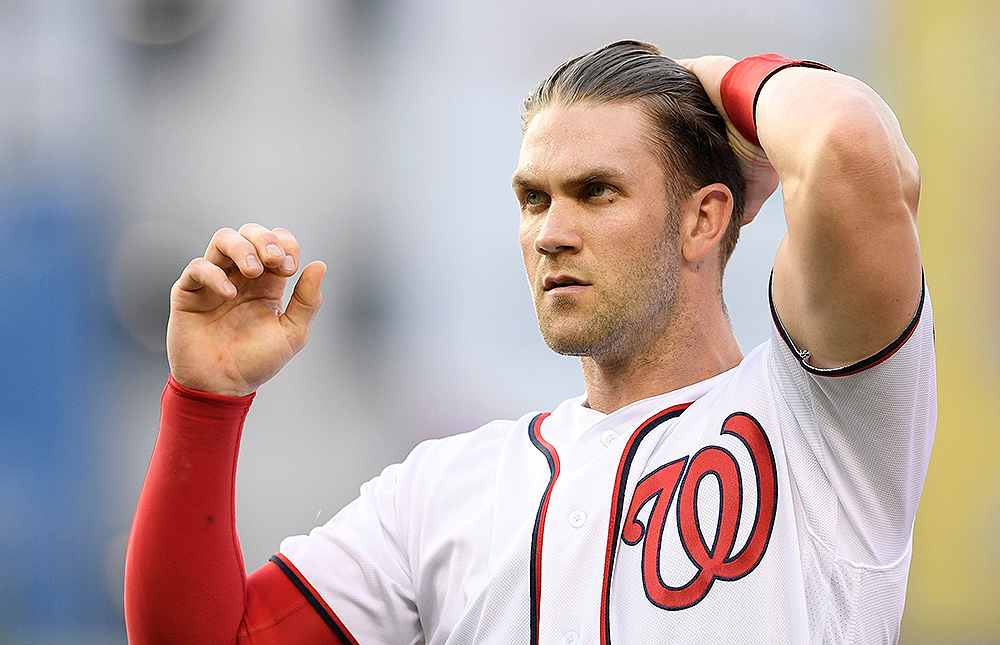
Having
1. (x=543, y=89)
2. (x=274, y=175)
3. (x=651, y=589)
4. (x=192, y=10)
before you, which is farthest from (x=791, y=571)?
(x=192, y=10)

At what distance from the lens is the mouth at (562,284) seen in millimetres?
1149

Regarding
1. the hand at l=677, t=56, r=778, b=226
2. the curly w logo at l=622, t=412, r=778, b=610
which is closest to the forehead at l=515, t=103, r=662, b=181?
the hand at l=677, t=56, r=778, b=226

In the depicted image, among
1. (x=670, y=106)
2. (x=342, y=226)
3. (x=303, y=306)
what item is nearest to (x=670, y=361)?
(x=670, y=106)

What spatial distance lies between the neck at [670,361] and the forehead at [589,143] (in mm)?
207

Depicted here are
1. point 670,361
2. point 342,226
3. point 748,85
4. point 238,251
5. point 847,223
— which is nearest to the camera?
point 847,223

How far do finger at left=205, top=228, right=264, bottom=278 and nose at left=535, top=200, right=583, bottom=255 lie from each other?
35cm

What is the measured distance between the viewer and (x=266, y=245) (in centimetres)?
100

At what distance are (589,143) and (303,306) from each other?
420mm

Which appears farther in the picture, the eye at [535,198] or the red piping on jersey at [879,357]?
the eye at [535,198]

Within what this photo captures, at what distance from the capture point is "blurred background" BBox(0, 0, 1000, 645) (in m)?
3.00

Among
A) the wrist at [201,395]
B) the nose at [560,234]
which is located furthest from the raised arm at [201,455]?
the nose at [560,234]

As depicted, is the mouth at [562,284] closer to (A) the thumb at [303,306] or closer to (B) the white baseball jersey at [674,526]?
(B) the white baseball jersey at [674,526]

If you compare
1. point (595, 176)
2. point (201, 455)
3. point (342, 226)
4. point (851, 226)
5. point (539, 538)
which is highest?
point (342, 226)

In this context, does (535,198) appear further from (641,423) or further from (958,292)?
(958,292)
